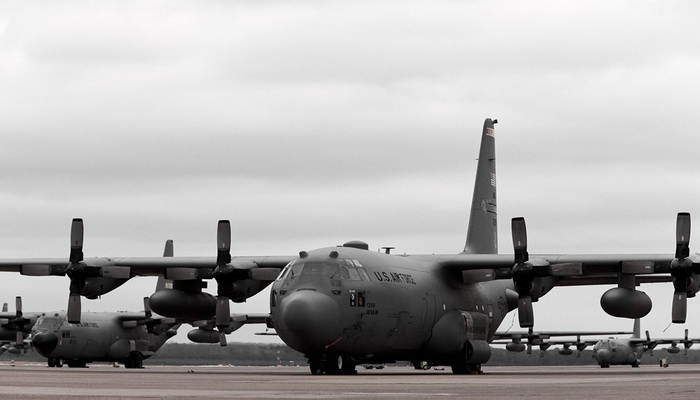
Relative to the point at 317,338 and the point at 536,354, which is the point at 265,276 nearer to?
the point at 317,338

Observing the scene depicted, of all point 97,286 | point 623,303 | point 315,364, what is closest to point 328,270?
point 315,364

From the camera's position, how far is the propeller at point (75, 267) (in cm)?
A: 3659

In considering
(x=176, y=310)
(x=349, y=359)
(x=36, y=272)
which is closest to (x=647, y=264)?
(x=349, y=359)

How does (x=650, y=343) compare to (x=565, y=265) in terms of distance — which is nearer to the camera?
(x=565, y=265)

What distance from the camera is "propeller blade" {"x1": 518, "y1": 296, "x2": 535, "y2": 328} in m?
34.7

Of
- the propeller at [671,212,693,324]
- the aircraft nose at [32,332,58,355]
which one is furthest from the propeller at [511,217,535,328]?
the aircraft nose at [32,332,58,355]

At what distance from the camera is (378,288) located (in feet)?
108

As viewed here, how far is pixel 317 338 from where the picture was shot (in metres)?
30.6

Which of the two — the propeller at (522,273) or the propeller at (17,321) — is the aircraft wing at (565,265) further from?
the propeller at (17,321)

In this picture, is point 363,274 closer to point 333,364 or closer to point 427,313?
point 333,364

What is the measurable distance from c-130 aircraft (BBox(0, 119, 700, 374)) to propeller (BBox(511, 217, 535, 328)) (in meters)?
0.03

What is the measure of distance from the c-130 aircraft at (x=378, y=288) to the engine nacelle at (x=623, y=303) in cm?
3

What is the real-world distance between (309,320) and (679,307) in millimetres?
12598

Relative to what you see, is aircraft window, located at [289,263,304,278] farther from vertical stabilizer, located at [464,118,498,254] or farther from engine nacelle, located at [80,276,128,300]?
vertical stabilizer, located at [464,118,498,254]
